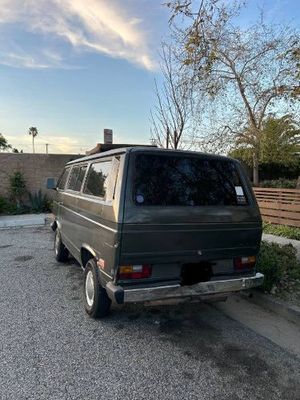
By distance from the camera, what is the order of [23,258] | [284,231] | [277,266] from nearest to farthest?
[277,266], [23,258], [284,231]

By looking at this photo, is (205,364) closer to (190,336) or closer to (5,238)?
(190,336)

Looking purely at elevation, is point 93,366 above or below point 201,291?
below

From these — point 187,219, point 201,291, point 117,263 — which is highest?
point 187,219

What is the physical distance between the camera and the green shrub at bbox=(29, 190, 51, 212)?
1308 centimetres

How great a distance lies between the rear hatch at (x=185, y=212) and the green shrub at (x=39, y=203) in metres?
10.4

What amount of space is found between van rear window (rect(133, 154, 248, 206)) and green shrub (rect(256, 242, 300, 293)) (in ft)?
4.27

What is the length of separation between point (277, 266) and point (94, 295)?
8.23ft

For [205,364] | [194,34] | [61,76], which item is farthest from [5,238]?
[205,364]

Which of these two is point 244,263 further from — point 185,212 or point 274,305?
point 185,212

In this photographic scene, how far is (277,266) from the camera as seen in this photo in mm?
4707

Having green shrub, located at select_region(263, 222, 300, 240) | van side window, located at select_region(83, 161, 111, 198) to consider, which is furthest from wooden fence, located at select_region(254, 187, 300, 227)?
van side window, located at select_region(83, 161, 111, 198)

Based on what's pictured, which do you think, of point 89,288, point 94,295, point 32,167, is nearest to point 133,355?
point 94,295

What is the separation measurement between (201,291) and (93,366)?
1.25 m

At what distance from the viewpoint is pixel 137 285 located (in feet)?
10.9
